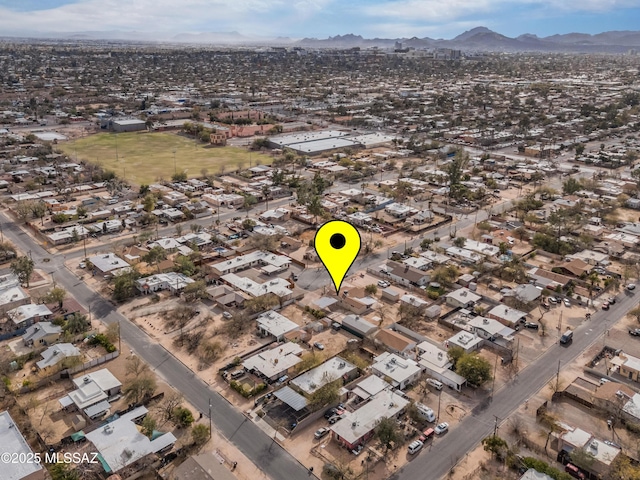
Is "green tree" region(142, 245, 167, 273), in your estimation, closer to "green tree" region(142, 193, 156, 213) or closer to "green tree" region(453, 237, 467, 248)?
"green tree" region(142, 193, 156, 213)

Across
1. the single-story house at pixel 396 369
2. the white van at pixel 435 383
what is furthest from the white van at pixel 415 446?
the white van at pixel 435 383

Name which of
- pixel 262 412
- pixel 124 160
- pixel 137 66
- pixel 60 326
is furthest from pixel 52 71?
pixel 262 412

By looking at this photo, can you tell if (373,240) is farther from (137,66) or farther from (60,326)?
(137,66)

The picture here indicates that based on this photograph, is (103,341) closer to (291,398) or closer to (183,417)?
(183,417)

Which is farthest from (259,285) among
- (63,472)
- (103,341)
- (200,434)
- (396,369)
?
(63,472)

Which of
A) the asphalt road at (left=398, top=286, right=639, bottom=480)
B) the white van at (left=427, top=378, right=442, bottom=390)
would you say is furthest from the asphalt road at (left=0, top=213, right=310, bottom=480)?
the white van at (left=427, top=378, right=442, bottom=390)

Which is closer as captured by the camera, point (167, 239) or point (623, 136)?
point (167, 239)
